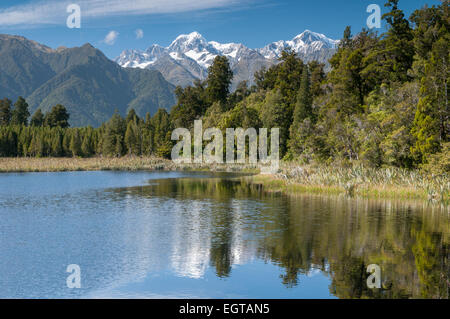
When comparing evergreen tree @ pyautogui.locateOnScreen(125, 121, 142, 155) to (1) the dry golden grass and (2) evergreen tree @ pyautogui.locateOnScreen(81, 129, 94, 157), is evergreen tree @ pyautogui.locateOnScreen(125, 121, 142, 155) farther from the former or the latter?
(1) the dry golden grass

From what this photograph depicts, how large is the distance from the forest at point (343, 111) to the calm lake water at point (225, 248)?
44.6 feet

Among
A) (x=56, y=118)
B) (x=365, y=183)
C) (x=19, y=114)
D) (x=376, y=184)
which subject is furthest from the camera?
(x=19, y=114)

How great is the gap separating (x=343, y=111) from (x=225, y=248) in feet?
191

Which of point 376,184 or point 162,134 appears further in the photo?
point 162,134

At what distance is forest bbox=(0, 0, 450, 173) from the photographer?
1850 inches

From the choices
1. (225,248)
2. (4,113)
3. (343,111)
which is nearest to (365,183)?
(225,248)

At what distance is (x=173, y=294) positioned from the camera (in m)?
16.8

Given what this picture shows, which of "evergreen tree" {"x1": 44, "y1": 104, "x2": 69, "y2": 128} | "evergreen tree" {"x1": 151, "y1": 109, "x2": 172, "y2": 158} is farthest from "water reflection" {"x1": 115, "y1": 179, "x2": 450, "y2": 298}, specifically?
"evergreen tree" {"x1": 44, "y1": 104, "x2": 69, "y2": 128}

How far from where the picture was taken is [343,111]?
3022 inches

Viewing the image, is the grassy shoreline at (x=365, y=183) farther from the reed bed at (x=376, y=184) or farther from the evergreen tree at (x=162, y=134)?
the evergreen tree at (x=162, y=134)

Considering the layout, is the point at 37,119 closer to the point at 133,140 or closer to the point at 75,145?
the point at 75,145

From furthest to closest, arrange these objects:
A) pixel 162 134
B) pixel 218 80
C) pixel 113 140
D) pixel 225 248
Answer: pixel 113 140, pixel 218 80, pixel 162 134, pixel 225 248
